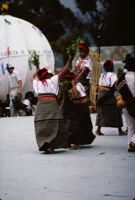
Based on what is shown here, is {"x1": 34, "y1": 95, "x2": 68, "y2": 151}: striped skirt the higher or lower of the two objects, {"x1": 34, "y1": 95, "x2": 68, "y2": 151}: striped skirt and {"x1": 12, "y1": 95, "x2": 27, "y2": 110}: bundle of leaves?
the higher

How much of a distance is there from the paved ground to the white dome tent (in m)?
9.13

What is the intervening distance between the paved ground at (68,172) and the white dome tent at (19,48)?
9127mm

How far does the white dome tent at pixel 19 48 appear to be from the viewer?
19594 millimetres

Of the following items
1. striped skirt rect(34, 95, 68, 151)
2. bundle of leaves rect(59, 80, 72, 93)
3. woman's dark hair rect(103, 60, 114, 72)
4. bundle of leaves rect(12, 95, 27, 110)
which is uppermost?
woman's dark hair rect(103, 60, 114, 72)

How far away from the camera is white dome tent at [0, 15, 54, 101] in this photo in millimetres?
19594

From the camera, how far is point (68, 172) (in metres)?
6.93

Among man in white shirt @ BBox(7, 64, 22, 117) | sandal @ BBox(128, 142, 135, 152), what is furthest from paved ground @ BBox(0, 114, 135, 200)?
man in white shirt @ BBox(7, 64, 22, 117)

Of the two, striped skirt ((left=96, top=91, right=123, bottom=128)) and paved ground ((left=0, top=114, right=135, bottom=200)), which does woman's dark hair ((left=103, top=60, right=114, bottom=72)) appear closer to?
striped skirt ((left=96, top=91, right=123, bottom=128))

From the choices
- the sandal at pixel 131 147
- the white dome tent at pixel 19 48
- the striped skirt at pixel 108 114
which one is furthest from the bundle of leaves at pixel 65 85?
the white dome tent at pixel 19 48

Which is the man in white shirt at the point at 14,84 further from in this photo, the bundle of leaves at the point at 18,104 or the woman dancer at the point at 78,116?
the woman dancer at the point at 78,116

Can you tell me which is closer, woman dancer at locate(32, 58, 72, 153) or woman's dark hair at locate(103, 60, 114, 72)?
woman dancer at locate(32, 58, 72, 153)

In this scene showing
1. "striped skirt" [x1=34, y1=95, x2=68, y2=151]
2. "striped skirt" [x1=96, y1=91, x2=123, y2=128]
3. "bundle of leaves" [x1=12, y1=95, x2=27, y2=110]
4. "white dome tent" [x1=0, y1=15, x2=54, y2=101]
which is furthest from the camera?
"white dome tent" [x1=0, y1=15, x2=54, y2=101]

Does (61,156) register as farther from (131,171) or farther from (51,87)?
(131,171)

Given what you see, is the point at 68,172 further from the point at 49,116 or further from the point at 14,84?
the point at 14,84
